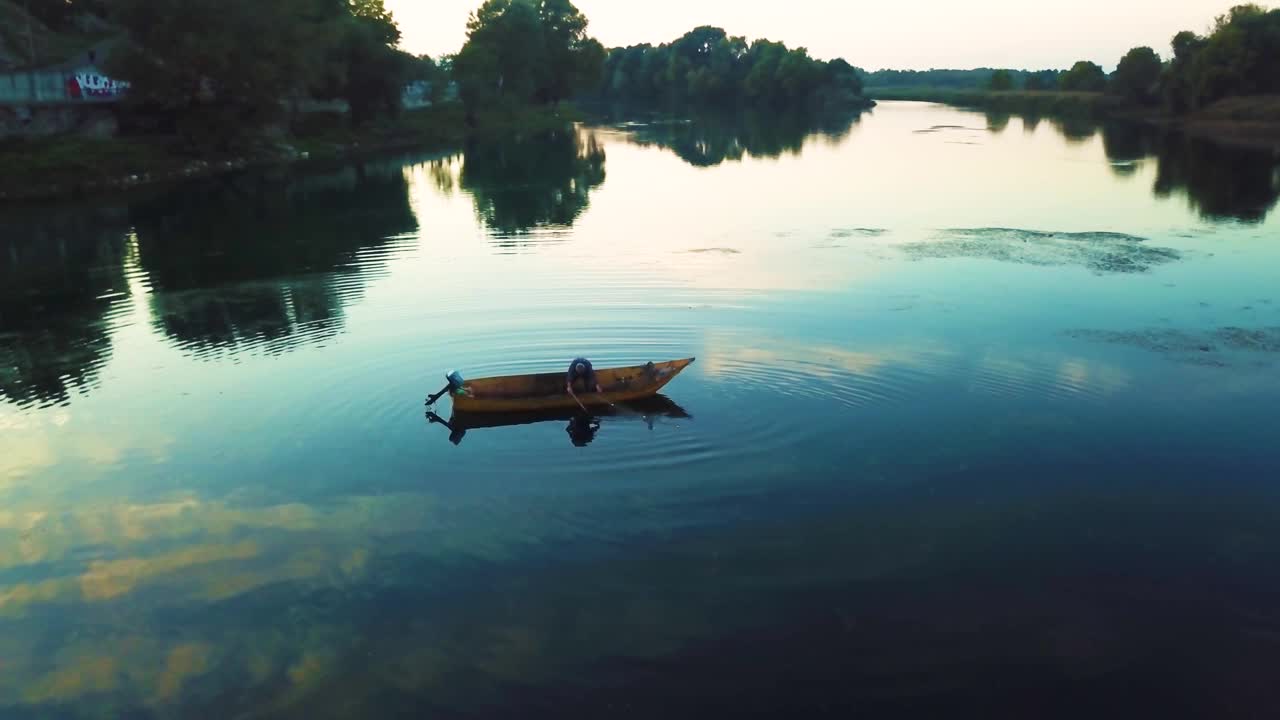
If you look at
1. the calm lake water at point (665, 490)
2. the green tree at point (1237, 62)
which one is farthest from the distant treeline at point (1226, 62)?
the calm lake water at point (665, 490)

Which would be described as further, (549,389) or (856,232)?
(856,232)

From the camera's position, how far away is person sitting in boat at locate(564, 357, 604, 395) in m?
29.0

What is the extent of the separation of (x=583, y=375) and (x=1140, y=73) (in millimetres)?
185152

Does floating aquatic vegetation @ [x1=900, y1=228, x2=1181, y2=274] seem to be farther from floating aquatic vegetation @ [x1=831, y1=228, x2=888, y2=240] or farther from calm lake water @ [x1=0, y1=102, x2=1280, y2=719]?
floating aquatic vegetation @ [x1=831, y1=228, x2=888, y2=240]

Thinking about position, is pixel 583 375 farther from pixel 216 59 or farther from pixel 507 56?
pixel 507 56

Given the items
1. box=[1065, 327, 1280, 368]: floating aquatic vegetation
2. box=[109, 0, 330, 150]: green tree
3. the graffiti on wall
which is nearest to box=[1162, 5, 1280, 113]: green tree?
box=[1065, 327, 1280, 368]: floating aquatic vegetation

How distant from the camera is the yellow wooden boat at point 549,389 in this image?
28.8 m

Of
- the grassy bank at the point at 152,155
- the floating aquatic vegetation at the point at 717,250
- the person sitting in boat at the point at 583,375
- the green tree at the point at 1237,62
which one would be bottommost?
the person sitting in boat at the point at 583,375

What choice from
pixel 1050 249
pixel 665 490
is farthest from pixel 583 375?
pixel 1050 249

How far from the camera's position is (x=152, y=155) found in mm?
99250

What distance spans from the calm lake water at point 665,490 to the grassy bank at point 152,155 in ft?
131

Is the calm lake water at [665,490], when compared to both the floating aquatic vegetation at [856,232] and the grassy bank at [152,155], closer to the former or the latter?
the floating aquatic vegetation at [856,232]

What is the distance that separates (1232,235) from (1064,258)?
13869 mm

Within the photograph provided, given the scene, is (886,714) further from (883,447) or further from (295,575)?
(295,575)
